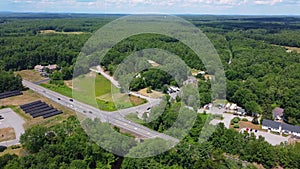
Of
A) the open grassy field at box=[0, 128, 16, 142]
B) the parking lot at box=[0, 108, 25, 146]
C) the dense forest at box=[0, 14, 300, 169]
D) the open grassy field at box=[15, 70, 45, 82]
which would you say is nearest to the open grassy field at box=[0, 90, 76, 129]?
the parking lot at box=[0, 108, 25, 146]

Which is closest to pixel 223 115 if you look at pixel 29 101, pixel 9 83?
pixel 29 101

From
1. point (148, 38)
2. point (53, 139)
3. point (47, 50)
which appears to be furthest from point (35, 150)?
point (148, 38)

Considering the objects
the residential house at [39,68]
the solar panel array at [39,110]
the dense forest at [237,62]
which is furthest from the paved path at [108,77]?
the solar panel array at [39,110]

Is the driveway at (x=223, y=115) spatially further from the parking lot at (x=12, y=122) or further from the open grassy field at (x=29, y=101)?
the parking lot at (x=12, y=122)

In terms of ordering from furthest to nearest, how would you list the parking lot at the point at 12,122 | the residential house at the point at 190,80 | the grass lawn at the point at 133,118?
the residential house at the point at 190,80 → the grass lawn at the point at 133,118 → the parking lot at the point at 12,122

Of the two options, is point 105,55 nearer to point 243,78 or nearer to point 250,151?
point 243,78

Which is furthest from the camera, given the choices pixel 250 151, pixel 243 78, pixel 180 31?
pixel 180 31

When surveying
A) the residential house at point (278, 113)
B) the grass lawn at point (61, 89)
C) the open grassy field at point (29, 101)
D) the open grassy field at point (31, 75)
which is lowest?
the open grassy field at point (29, 101)
